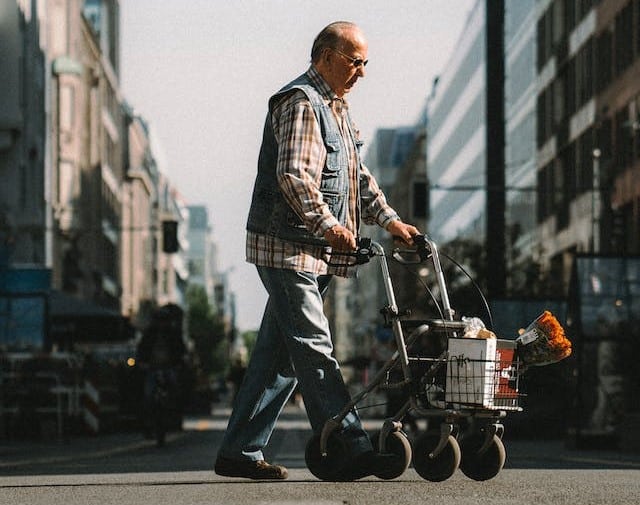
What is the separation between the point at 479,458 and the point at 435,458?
7.4 inches

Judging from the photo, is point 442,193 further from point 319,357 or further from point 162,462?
point 319,357

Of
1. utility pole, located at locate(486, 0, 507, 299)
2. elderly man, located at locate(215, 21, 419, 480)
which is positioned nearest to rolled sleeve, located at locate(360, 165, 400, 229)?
elderly man, located at locate(215, 21, 419, 480)

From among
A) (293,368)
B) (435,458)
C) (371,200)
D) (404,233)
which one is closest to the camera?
(435,458)

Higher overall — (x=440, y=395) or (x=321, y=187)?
(x=321, y=187)

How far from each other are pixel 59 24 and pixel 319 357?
60.7 meters

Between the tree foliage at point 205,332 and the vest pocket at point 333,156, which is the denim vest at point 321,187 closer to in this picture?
the vest pocket at point 333,156

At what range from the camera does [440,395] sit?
7844 mm

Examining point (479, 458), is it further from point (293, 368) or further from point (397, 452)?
point (293, 368)

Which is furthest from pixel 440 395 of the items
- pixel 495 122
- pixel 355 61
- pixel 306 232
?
pixel 495 122

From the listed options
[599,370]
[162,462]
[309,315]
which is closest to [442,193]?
[599,370]

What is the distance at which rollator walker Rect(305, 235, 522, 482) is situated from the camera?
7590 mm

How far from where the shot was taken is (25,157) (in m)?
49.4

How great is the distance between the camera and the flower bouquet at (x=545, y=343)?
759 cm

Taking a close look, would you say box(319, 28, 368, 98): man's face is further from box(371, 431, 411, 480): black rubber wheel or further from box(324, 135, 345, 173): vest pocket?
box(371, 431, 411, 480): black rubber wheel
